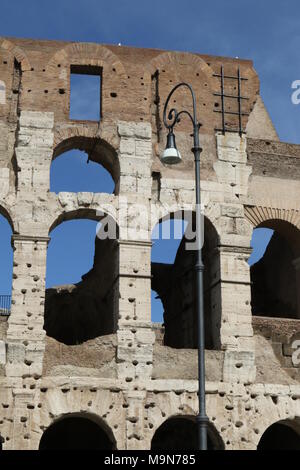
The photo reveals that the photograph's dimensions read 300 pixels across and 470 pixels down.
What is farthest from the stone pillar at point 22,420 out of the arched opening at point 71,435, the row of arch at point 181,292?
the arched opening at point 71,435

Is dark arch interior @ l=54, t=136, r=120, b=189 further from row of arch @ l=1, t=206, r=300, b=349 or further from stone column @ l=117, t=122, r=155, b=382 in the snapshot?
row of arch @ l=1, t=206, r=300, b=349

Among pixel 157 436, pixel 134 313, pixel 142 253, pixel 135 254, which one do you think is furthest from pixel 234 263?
pixel 157 436

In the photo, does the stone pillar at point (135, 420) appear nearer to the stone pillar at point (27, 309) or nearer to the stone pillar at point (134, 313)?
the stone pillar at point (134, 313)

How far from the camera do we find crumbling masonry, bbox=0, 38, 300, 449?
54.5 feet

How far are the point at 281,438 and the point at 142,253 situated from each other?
536cm

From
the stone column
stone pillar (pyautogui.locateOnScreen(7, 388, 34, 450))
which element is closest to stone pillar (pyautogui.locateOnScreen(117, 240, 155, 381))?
the stone column

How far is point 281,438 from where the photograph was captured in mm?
19422

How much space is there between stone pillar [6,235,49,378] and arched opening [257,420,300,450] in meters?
5.41

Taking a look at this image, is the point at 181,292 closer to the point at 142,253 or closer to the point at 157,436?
the point at 157,436

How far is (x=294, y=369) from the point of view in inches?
705

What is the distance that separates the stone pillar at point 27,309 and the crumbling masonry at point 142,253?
0.09 feet

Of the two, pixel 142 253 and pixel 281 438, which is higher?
pixel 142 253
